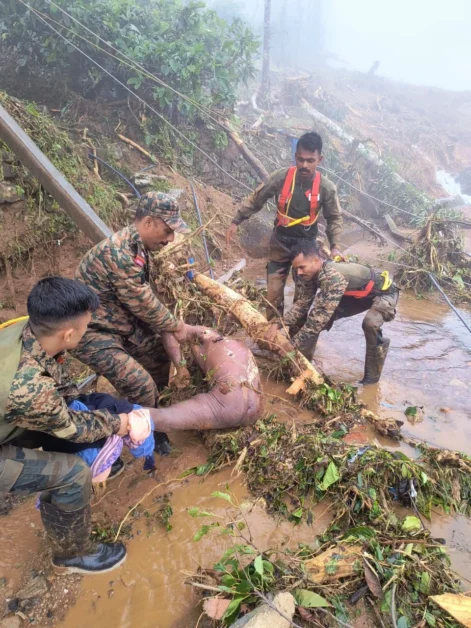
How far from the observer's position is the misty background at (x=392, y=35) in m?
43.7

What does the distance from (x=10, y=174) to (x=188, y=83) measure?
452cm

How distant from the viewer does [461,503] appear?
288 cm

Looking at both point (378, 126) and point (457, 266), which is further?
point (378, 126)

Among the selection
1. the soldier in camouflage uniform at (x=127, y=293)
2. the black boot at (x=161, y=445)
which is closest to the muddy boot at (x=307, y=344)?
Result: the soldier in camouflage uniform at (x=127, y=293)

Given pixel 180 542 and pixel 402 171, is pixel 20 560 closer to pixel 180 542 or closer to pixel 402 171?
pixel 180 542

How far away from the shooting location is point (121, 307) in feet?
10.7

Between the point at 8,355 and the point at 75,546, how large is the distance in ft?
4.02

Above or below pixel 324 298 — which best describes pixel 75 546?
below

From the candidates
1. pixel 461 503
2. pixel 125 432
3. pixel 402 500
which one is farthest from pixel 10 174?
pixel 461 503

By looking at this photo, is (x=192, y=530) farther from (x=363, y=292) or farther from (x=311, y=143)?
(x=311, y=143)

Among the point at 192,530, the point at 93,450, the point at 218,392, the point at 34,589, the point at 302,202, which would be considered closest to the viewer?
the point at 34,589

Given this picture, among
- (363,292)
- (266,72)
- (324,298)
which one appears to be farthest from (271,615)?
(266,72)

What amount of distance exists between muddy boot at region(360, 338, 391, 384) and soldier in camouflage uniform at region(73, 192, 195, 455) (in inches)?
91.0

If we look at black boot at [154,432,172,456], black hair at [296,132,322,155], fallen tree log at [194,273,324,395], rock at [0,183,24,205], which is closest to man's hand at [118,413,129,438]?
black boot at [154,432,172,456]
